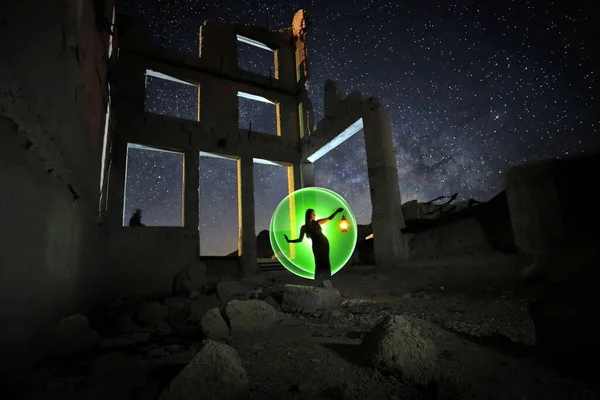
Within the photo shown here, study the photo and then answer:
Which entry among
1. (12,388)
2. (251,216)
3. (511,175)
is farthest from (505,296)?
(251,216)

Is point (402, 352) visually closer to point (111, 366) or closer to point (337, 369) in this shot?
point (337, 369)

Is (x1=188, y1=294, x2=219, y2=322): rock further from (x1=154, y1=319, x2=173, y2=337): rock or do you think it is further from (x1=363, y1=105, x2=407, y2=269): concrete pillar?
(x1=363, y1=105, x2=407, y2=269): concrete pillar

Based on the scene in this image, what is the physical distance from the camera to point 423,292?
19.0 feet

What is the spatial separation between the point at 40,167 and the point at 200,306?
4009 mm

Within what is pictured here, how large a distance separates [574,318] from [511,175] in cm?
213

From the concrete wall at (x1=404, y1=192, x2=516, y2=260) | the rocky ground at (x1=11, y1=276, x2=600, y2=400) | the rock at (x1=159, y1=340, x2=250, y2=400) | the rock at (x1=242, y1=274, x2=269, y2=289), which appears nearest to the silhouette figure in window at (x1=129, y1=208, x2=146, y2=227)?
the rock at (x1=242, y1=274, x2=269, y2=289)

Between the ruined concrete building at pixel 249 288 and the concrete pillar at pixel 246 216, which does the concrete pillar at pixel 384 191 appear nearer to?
the ruined concrete building at pixel 249 288

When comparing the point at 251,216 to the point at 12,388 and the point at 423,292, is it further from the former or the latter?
the point at 12,388

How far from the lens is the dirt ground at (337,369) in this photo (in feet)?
5.96

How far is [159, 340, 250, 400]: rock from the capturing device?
1.77 metres

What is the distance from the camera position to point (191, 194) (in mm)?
9352

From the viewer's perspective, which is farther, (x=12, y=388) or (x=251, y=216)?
(x=251, y=216)

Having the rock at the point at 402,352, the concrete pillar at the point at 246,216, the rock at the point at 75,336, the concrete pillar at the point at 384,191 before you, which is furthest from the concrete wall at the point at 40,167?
the concrete pillar at the point at 384,191

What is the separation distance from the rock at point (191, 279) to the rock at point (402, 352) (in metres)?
6.94
